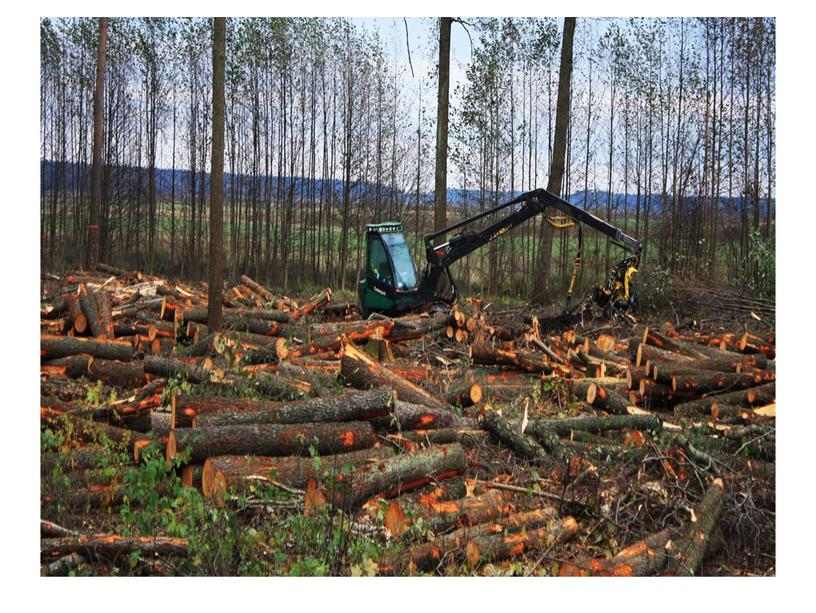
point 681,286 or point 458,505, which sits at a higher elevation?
point 681,286

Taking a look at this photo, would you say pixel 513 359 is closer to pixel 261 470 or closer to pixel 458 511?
pixel 458 511

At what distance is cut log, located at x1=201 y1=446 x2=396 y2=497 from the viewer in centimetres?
552

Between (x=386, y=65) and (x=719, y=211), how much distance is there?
8.59m

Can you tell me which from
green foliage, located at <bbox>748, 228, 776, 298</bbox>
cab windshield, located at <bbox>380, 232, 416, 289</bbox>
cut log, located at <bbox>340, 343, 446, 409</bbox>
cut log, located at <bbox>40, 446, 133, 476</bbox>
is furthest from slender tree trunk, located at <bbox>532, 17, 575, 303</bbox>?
cut log, located at <bbox>40, 446, 133, 476</bbox>

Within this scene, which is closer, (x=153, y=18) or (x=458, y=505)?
(x=458, y=505)

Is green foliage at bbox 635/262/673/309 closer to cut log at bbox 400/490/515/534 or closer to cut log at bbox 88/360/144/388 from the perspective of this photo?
cut log at bbox 88/360/144/388

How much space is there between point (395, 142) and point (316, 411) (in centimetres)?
1415

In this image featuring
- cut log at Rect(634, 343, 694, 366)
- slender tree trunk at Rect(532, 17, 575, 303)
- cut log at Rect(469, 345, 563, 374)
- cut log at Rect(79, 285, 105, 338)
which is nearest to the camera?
cut log at Rect(634, 343, 694, 366)

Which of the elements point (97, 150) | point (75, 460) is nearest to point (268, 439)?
point (75, 460)

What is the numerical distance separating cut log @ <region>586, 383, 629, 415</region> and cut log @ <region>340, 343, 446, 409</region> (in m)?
1.40

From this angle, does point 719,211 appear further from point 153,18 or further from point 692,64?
point 153,18

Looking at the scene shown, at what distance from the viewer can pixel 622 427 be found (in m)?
7.30

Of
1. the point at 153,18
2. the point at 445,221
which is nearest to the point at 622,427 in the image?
the point at 445,221
